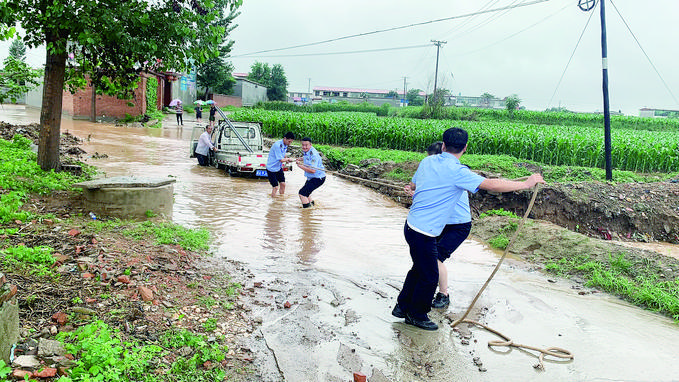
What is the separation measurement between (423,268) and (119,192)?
5.26 m

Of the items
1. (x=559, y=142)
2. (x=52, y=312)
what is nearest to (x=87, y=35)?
(x=52, y=312)

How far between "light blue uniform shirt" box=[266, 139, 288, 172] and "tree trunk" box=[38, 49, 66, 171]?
4474mm

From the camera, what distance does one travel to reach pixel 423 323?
5336mm

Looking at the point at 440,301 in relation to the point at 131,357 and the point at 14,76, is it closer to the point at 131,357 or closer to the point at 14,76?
the point at 131,357

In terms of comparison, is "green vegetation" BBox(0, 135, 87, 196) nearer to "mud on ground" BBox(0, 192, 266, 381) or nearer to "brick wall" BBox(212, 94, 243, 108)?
"mud on ground" BBox(0, 192, 266, 381)

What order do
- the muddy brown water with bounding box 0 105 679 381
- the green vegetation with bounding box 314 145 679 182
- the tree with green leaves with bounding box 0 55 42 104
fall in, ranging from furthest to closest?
1. the green vegetation with bounding box 314 145 679 182
2. the tree with green leaves with bounding box 0 55 42 104
3. the muddy brown water with bounding box 0 105 679 381

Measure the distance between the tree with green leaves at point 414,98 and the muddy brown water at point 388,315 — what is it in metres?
85.1

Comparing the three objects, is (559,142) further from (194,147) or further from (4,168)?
(4,168)

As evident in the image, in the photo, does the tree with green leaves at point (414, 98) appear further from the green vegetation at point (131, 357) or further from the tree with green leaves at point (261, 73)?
the green vegetation at point (131, 357)

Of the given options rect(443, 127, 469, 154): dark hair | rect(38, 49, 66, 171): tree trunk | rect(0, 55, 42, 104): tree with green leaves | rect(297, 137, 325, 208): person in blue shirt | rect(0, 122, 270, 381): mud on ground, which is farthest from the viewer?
rect(297, 137, 325, 208): person in blue shirt

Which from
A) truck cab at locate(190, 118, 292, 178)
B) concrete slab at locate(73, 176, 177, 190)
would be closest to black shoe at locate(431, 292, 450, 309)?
concrete slab at locate(73, 176, 177, 190)

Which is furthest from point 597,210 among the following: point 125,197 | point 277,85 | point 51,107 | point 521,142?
point 277,85

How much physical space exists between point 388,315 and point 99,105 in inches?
1289

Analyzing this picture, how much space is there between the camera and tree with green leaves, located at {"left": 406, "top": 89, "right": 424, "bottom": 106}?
95.8 metres
